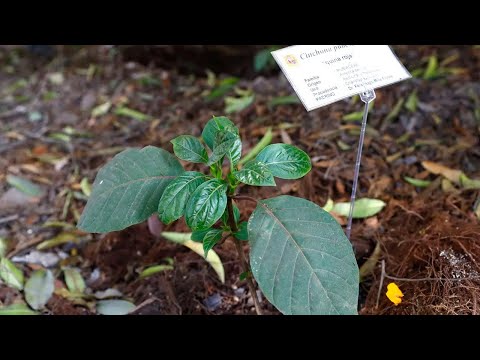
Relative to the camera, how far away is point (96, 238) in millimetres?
2174

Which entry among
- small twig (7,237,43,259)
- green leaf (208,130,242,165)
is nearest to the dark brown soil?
small twig (7,237,43,259)

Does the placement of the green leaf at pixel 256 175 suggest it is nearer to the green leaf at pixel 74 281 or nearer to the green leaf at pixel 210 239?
the green leaf at pixel 210 239

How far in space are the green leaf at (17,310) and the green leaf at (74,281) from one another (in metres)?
0.17

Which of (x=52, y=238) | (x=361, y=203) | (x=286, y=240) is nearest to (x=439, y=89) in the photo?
(x=361, y=203)

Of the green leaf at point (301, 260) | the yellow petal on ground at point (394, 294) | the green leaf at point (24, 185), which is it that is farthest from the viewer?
the green leaf at point (24, 185)

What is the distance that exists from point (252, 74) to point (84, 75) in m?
1.21

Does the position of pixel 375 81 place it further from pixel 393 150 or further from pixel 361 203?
pixel 393 150

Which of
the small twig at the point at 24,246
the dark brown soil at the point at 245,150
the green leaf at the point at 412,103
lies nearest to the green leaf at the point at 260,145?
the dark brown soil at the point at 245,150

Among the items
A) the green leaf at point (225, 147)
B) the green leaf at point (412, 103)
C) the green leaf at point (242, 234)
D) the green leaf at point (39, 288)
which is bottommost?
the green leaf at point (39, 288)

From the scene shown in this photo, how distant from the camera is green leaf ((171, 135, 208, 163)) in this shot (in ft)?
4.35

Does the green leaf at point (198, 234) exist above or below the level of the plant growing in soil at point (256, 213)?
below

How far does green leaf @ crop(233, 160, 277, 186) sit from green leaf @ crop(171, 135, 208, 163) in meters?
0.14

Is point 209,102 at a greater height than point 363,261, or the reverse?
point 209,102

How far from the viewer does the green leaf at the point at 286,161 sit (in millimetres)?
1259
